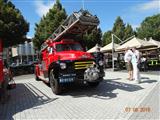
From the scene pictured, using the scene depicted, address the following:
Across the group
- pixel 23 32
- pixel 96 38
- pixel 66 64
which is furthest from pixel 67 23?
pixel 96 38

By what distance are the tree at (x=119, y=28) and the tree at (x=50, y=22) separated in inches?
868

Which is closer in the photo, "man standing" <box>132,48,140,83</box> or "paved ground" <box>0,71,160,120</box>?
A: "paved ground" <box>0,71,160,120</box>

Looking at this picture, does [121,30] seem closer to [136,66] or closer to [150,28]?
[150,28]

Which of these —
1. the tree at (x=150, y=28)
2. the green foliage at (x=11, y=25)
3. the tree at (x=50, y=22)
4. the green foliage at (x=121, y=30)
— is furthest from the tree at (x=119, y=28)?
the green foliage at (x=11, y=25)

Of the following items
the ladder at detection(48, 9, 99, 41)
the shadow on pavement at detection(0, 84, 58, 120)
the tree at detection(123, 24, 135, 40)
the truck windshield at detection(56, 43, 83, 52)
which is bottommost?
the shadow on pavement at detection(0, 84, 58, 120)

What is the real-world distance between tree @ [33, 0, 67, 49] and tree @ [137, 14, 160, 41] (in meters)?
33.3

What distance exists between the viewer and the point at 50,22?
106ft

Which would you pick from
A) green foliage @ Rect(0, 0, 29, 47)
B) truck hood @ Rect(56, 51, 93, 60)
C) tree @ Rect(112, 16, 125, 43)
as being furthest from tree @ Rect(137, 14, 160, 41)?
truck hood @ Rect(56, 51, 93, 60)

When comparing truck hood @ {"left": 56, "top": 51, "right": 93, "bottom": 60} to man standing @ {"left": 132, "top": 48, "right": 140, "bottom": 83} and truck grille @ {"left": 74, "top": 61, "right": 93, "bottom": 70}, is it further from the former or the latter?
man standing @ {"left": 132, "top": 48, "right": 140, "bottom": 83}

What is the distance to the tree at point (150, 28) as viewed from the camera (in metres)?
61.5

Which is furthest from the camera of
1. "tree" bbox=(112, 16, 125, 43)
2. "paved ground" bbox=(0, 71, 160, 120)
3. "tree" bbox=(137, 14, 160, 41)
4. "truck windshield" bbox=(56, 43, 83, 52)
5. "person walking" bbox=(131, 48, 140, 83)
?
"tree" bbox=(137, 14, 160, 41)

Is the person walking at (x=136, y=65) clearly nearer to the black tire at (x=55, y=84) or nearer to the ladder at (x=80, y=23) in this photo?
the ladder at (x=80, y=23)

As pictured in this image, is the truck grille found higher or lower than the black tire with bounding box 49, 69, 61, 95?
higher

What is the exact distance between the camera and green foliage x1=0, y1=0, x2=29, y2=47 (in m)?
25.6
